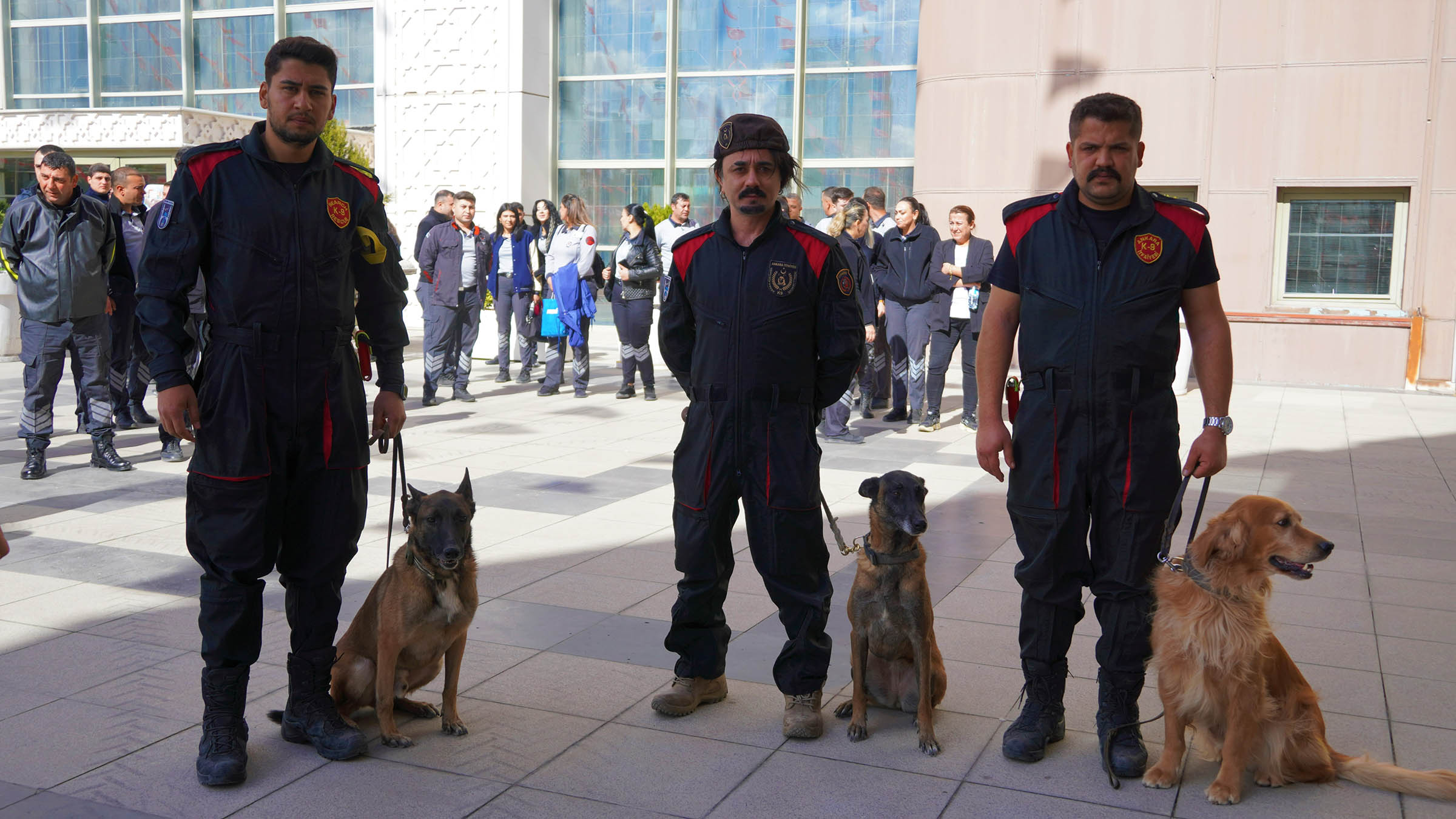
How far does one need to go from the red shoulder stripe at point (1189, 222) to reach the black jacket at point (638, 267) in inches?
355

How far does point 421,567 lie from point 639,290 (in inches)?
347

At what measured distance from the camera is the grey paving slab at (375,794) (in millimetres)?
3453

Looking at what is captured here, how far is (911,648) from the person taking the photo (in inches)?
A: 160

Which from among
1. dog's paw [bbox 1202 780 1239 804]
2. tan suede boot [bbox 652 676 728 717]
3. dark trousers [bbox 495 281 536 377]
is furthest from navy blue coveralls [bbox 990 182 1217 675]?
dark trousers [bbox 495 281 536 377]

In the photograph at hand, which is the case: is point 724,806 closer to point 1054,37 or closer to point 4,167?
point 1054,37

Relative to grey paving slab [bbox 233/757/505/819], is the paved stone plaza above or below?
above

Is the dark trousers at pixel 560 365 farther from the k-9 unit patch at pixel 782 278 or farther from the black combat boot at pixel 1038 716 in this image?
the black combat boot at pixel 1038 716

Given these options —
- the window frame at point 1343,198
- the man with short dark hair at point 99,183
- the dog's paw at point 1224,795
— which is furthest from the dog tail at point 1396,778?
the window frame at point 1343,198

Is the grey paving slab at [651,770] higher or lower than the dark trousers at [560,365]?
lower

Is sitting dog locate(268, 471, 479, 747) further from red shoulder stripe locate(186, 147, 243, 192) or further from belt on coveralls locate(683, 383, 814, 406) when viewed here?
red shoulder stripe locate(186, 147, 243, 192)

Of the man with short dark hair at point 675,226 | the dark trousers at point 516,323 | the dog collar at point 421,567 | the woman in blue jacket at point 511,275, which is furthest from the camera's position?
the dark trousers at point 516,323

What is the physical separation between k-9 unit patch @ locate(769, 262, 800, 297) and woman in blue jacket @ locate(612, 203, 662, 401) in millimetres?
8521

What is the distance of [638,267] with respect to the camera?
12.5m

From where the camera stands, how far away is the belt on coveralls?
3.95 m
